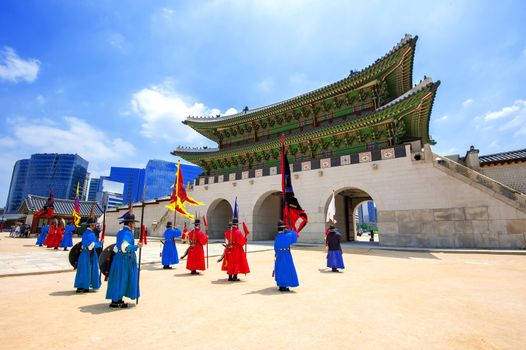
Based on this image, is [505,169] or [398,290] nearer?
[398,290]

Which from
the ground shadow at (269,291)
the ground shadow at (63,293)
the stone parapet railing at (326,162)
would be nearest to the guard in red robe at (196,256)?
the ground shadow at (269,291)

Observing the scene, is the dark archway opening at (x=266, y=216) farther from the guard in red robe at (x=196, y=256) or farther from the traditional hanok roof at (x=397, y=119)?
the guard in red robe at (x=196, y=256)

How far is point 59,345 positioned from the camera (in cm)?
267

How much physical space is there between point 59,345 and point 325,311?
3.27 metres

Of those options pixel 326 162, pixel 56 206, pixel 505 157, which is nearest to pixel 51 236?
pixel 326 162

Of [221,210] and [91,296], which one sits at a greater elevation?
[221,210]

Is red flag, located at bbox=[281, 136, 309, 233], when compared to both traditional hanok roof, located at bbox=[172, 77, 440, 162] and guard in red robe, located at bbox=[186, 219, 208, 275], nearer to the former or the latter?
guard in red robe, located at bbox=[186, 219, 208, 275]

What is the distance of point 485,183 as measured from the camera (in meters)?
12.5

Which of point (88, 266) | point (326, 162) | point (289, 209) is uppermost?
point (326, 162)

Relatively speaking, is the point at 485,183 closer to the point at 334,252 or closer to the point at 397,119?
the point at 397,119

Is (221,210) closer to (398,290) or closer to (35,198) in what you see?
(398,290)

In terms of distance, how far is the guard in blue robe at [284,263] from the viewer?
5.20 metres

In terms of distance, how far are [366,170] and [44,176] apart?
384ft

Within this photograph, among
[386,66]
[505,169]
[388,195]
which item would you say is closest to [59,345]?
[388,195]
